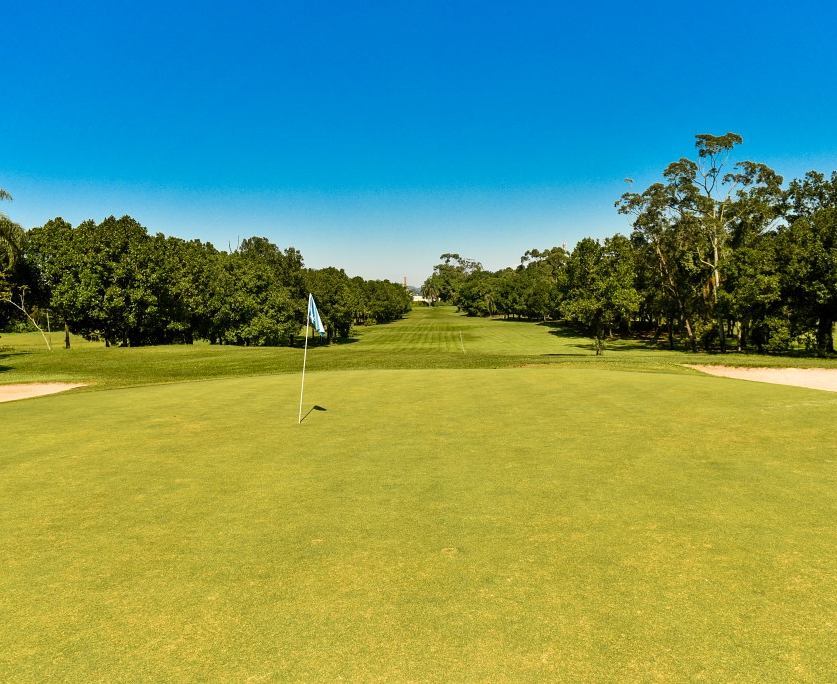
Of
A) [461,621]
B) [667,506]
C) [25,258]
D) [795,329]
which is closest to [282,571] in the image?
[461,621]

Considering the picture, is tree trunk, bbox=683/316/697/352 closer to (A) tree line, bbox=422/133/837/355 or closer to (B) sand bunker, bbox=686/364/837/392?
(A) tree line, bbox=422/133/837/355

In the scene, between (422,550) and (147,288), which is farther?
(147,288)

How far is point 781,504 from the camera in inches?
324

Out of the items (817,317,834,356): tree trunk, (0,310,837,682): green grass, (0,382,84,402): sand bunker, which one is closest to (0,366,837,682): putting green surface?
(0,310,837,682): green grass

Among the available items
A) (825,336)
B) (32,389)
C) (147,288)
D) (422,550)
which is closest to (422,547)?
(422,550)

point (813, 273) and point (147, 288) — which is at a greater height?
point (813, 273)

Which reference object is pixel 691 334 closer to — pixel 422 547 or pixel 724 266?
pixel 724 266

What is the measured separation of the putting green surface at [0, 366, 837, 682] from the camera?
484 centimetres

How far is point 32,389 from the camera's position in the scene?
24531 millimetres

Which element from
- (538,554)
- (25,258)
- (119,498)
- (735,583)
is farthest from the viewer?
(25,258)

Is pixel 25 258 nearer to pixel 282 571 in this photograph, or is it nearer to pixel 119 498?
pixel 119 498

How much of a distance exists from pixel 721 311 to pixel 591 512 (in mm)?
45565

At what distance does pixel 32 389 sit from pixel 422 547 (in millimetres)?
25654

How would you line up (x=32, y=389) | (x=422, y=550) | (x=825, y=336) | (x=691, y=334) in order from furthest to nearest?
(x=691, y=334), (x=825, y=336), (x=32, y=389), (x=422, y=550)
